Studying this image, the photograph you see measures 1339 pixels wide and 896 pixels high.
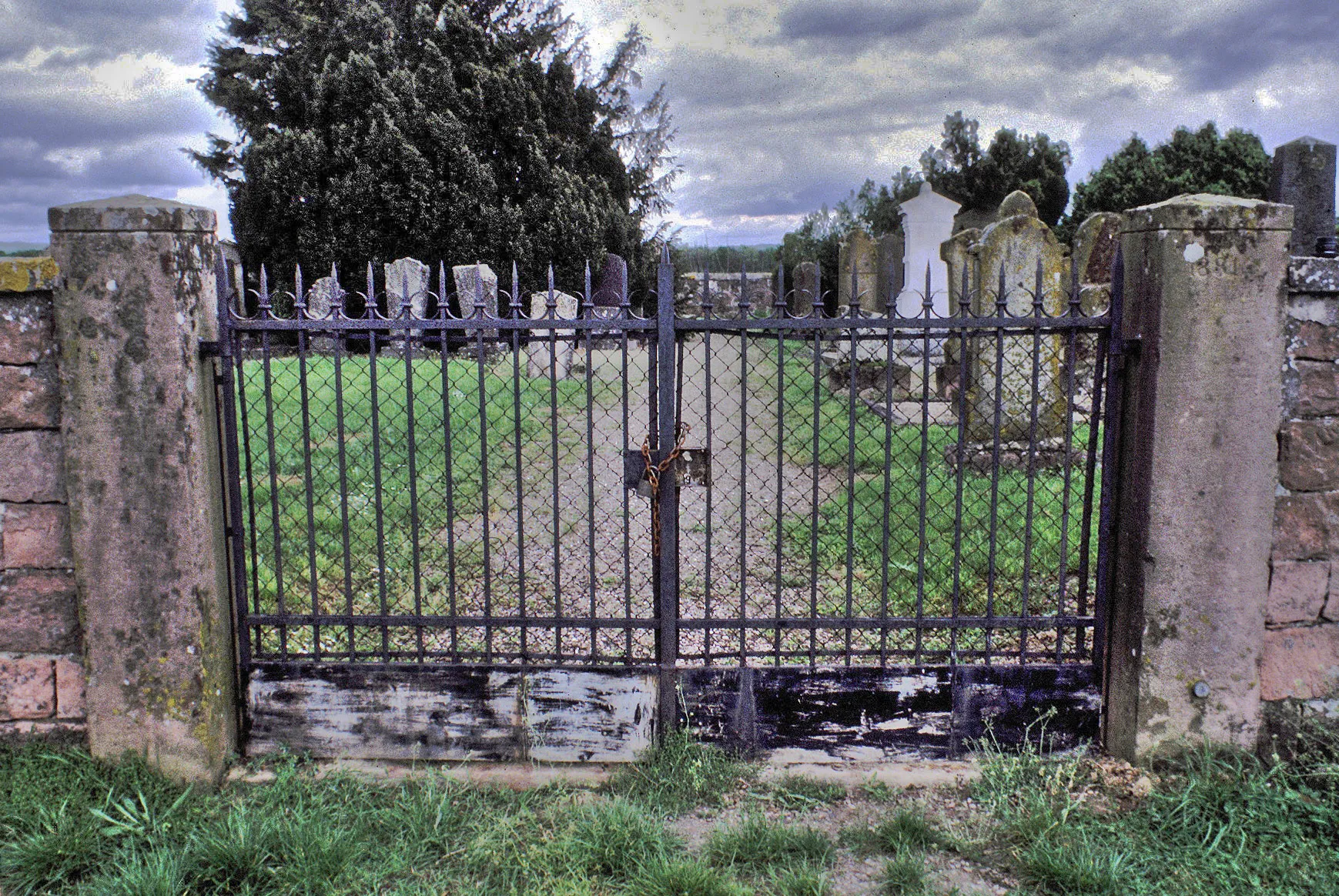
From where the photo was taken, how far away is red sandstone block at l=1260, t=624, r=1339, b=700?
142 inches

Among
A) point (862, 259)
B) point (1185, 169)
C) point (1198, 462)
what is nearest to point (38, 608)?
point (1198, 462)

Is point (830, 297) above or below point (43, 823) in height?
above

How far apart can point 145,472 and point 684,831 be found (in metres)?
2.35

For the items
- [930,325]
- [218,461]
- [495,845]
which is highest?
[930,325]

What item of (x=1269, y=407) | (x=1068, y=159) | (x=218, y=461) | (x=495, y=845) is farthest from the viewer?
(x=1068, y=159)

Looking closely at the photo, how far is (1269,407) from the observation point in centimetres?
345

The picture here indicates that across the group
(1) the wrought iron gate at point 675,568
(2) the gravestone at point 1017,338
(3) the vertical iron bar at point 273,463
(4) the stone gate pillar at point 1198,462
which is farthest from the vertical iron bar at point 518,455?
(2) the gravestone at point 1017,338

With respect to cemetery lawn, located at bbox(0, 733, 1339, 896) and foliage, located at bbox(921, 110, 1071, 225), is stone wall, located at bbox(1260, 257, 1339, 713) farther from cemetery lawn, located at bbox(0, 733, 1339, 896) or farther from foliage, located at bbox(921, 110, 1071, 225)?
foliage, located at bbox(921, 110, 1071, 225)

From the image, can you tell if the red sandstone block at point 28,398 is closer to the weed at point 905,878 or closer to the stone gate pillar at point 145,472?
the stone gate pillar at point 145,472

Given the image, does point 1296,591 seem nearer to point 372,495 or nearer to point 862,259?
point 372,495

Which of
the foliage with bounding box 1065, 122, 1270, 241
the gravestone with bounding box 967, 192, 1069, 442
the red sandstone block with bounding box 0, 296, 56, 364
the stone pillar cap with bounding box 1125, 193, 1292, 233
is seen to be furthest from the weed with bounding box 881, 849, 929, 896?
the foliage with bounding box 1065, 122, 1270, 241

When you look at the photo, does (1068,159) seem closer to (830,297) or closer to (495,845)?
(830,297)

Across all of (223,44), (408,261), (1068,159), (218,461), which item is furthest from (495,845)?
(1068,159)

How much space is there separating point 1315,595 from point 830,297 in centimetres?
2214
